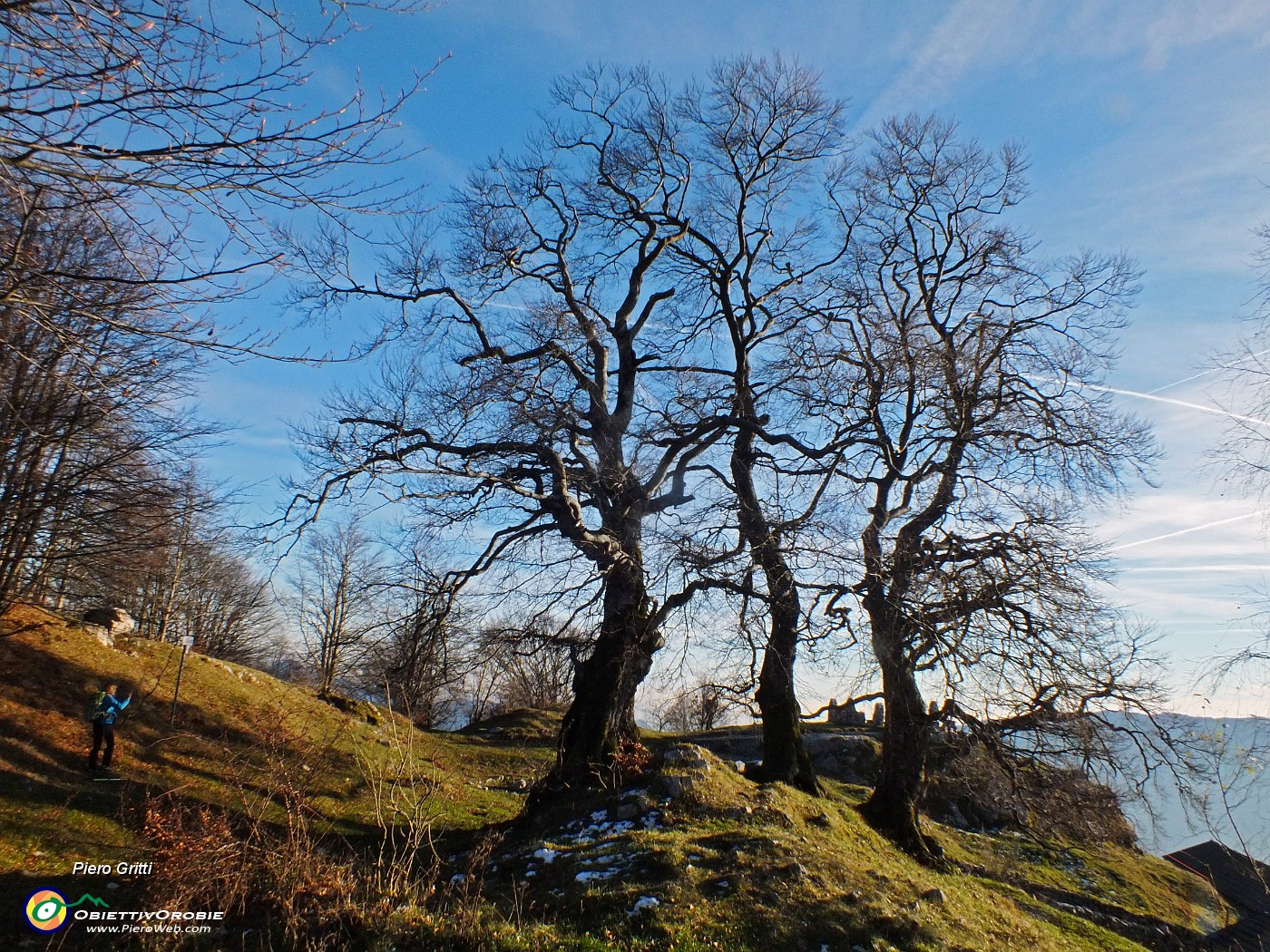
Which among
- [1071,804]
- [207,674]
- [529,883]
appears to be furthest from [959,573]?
[207,674]

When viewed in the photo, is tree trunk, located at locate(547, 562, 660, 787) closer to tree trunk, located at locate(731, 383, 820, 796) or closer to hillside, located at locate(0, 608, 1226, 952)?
hillside, located at locate(0, 608, 1226, 952)

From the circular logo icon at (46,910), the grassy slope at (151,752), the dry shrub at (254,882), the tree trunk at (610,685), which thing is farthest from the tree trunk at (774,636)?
the circular logo icon at (46,910)

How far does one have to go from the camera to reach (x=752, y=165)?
43.0ft

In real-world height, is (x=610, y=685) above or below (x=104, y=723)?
above

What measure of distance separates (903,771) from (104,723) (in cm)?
1246

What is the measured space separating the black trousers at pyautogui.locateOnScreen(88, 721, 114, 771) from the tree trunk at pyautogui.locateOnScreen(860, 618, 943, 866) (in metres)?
11.9

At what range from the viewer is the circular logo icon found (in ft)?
20.1

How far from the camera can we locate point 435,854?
602cm

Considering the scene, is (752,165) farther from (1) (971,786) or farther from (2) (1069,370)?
(1) (971,786)

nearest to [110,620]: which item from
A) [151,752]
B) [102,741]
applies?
[151,752]

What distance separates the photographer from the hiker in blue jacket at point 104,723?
10734 mm

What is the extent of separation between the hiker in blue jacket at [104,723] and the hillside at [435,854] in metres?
0.30

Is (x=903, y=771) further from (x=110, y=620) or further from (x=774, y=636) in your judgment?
(x=110, y=620)

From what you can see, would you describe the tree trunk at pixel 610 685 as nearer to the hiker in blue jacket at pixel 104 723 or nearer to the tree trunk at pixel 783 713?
the tree trunk at pixel 783 713
